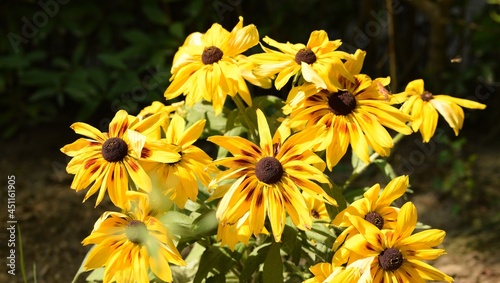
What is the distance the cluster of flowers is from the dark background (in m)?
1.82

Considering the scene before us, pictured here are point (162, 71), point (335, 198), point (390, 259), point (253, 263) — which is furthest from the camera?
point (162, 71)

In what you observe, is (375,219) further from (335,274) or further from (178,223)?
(178,223)

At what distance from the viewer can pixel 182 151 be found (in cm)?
175

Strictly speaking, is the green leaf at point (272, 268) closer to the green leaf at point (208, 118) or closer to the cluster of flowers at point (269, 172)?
the cluster of flowers at point (269, 172)

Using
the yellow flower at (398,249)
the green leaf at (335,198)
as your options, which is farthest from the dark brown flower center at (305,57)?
the yellow flower at (398,249)

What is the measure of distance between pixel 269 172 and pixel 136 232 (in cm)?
35

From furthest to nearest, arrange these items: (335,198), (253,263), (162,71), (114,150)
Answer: (162,71) < (253,263) < (335,198) < (114,150)

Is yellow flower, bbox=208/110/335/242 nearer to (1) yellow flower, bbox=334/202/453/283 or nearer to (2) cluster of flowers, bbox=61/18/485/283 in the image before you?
(2) cluster of flowers, bbox=61/18/485/283

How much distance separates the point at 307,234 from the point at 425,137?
41 cm

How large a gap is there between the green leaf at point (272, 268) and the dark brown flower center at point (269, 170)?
0.31 m

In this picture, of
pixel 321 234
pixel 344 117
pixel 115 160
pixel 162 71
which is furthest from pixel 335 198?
pixel 162 71

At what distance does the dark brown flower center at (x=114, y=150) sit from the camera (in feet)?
5.42

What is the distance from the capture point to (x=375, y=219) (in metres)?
1.67

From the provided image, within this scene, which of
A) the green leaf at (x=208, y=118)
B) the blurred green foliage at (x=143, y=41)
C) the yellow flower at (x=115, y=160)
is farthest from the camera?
the blurred green foliage at (x=143, y=41)
